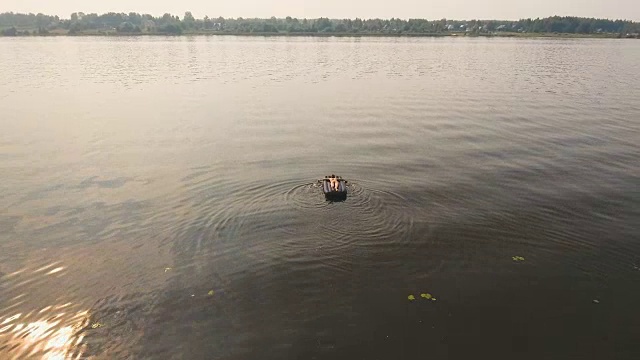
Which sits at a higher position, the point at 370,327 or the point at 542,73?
the point at 542,73

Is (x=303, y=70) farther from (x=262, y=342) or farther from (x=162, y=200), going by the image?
(x=262, y=342)

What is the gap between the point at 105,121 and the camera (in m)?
44.1

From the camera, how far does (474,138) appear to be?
37.7 meters

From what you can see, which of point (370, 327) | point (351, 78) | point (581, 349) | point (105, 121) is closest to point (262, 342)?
point (370, 327)

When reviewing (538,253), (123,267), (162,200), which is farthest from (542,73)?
(123,267)

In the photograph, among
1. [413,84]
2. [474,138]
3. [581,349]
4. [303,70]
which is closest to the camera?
[581,349]

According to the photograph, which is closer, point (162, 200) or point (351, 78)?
point (162, 200)

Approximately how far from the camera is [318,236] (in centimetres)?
2058

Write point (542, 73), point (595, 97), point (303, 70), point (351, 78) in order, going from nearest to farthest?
point (595, 97) → point (351, 78) → point (542, 73) → point (303, 70)

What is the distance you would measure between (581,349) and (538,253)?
5.98m

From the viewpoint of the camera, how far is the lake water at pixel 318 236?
1457 centimetres

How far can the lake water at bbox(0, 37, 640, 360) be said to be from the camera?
47.8 ft

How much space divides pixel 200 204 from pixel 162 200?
2500 millimetres

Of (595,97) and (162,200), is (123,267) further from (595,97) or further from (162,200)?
(595,97)
